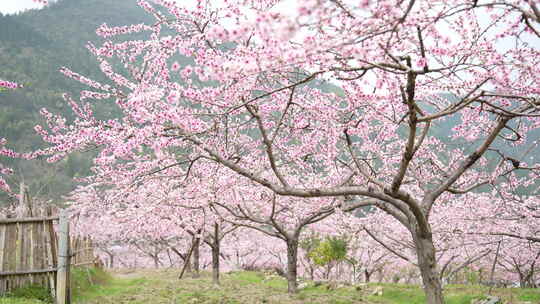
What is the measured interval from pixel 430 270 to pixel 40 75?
70.7 metres

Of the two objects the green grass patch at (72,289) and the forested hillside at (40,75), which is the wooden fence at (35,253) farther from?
the forested hillside at (40,75)

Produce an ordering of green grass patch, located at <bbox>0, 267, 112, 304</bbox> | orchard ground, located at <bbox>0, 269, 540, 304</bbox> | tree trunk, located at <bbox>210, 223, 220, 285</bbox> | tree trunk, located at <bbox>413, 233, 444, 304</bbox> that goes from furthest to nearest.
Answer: tree trunk, located at <bbox>210, 223, 220, 285</bbox> < orchard ground, located at <bbox>0, 269, 540, 304</bbox> < green grass patch, located at <bbox>0, 267, 112, 304</bbox> < tree trunk, located at <bbox>413, 233, 444, 304</bbox>

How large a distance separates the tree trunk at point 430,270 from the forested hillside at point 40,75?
27.6 meters

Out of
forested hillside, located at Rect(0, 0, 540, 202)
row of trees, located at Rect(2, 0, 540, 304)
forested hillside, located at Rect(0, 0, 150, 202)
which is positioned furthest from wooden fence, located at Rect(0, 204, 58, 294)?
forested hillside, located at Rect(0, 0, 540, 202)

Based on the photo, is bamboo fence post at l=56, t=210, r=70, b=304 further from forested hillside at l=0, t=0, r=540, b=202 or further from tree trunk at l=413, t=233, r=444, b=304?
forested hillside at l=0, t=0, r=540, b=202

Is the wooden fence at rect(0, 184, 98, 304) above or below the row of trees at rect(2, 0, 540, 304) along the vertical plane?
below

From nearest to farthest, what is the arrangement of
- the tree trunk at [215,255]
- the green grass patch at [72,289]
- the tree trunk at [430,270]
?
1. the tree trunk at [430,270]
2. the green grass patch at [72,289]
3. the tree trunk at [215,255]

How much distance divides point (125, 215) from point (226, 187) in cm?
600

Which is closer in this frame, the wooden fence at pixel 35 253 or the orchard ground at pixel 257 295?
the wooden fence at pixel 35 253

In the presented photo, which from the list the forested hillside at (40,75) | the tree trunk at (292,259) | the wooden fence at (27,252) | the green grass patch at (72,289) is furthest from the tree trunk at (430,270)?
the forested hillside at (40,75)

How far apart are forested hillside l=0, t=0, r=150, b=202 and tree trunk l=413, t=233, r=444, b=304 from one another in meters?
Result: 27.6

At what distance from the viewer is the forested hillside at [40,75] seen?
46750 mm

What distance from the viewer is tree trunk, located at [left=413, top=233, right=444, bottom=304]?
21.7 feet

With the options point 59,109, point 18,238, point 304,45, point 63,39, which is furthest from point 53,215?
point 63,39
